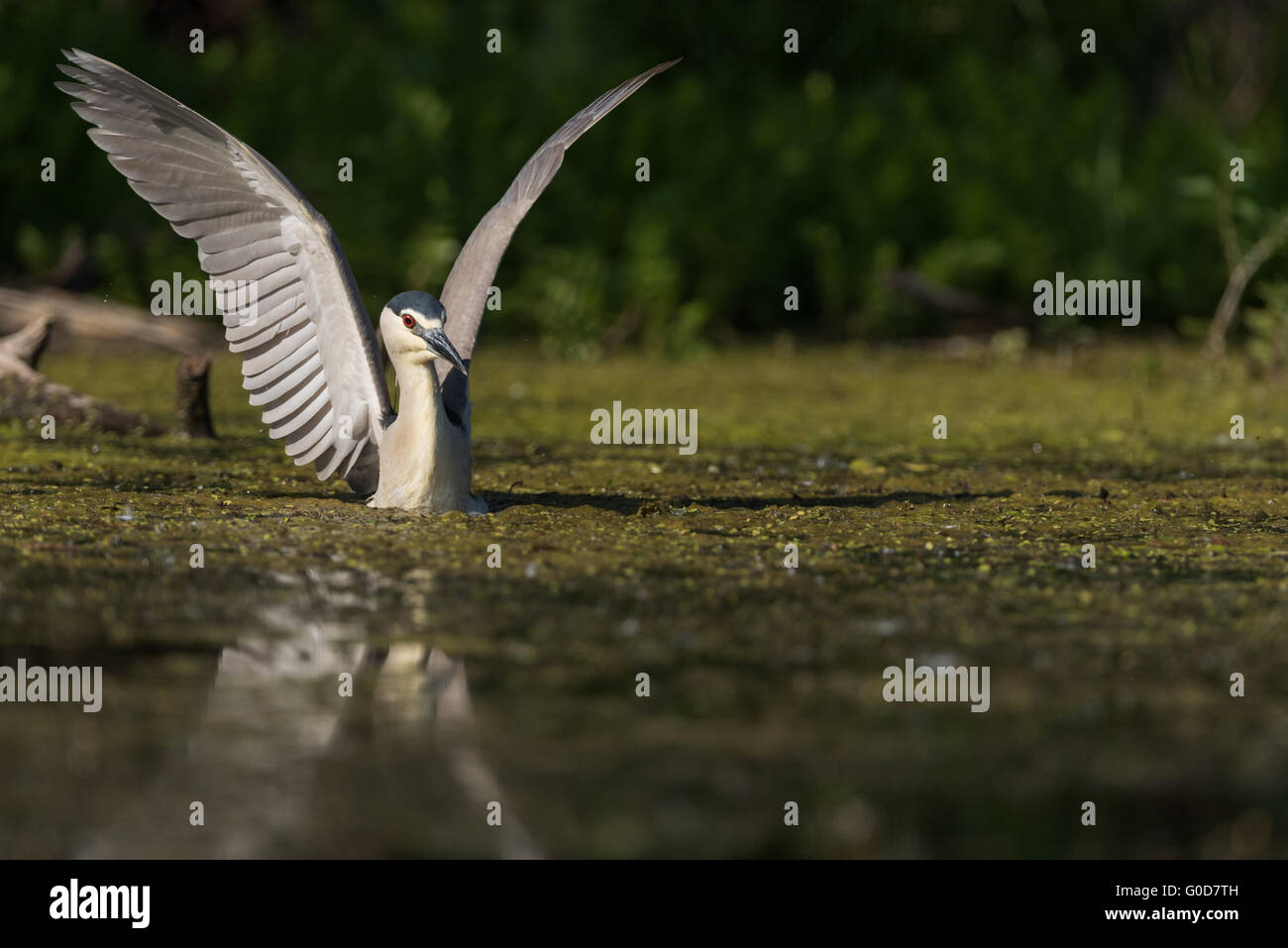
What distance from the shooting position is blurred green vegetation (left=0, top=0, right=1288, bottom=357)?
12008 millimetres

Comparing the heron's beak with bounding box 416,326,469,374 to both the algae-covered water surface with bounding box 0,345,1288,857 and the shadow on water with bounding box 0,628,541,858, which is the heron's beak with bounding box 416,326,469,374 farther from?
the shadow on water with bounding box 0,628,541,858

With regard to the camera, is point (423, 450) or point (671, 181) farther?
point (671, 181)

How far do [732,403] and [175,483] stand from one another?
3614mm

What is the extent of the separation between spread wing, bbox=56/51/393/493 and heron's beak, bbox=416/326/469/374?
26 centimetres

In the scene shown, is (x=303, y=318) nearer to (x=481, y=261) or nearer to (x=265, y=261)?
(x=265, y=261)

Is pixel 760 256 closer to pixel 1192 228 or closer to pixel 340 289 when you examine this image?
pixel 1192 228

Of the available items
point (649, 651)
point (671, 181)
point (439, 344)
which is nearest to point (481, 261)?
point (439, 344)

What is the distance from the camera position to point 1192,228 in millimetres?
13664

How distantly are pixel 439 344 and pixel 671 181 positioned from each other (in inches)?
305

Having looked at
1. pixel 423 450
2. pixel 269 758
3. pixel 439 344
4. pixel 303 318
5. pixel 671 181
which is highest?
pixel 671 181

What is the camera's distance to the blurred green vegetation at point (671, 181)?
1201 cm

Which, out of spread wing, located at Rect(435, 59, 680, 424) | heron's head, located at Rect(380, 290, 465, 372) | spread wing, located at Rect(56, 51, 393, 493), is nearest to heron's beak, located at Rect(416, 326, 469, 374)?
heron's head, located at Rect(380, 290, 465, 372)

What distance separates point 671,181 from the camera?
521 inches
